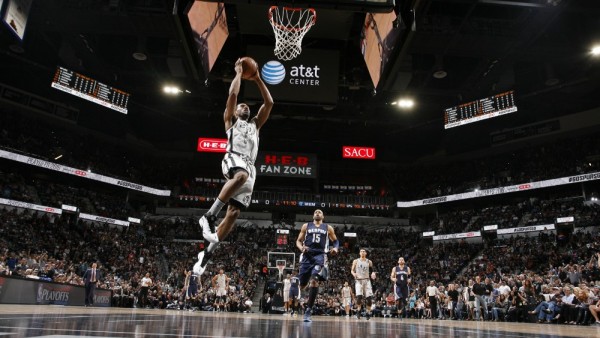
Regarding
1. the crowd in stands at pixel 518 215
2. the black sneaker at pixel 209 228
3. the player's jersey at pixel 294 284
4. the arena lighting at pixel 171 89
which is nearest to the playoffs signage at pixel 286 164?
the arena lighting at pixel 171 89

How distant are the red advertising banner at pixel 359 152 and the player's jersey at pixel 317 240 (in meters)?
25.6

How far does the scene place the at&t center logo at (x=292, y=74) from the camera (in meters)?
14.6

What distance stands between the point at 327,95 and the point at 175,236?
21594 mm

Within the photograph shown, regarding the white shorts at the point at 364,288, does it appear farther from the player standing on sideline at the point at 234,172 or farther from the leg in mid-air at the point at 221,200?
the leg in mid-air at the point at 221,200

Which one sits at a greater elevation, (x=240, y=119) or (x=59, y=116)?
(x=59, y=116)

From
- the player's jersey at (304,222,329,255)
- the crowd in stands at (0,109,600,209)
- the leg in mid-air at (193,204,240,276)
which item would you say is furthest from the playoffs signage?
the leg in mid-air at (193,204,240,276)

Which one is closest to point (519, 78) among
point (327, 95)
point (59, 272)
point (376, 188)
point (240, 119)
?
point (327, 95)

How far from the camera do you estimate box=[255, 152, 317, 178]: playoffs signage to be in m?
31.6

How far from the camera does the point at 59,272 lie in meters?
18.1

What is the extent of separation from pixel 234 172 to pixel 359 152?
29382 millimetres

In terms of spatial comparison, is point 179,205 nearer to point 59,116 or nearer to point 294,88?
point 59,116

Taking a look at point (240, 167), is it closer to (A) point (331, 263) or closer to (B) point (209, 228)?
(B) point (209, 228)

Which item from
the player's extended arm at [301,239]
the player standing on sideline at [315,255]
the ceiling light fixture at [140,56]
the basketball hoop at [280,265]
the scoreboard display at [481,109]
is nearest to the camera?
the player standing on sideline at [315,255]

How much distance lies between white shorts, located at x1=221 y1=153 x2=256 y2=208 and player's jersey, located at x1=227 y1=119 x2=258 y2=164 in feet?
0.23
